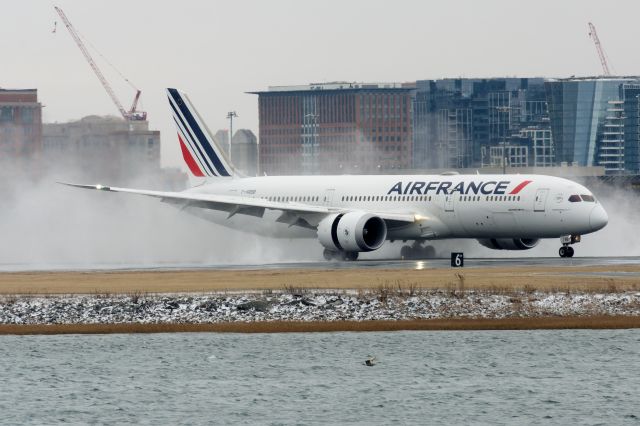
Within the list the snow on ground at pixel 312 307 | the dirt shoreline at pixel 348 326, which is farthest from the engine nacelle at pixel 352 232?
the dirt shoreline at pixel 348 326

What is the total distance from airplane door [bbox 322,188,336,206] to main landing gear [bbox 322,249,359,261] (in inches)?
228

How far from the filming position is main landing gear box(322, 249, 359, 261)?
95875 millimetres

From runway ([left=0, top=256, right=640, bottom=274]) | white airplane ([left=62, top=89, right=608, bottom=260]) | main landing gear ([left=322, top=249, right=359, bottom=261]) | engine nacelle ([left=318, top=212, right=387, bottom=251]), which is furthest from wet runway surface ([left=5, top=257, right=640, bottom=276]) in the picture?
white airplane ([left=62, top=89, right=608, bottom=260])

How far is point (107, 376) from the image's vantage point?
54.0m

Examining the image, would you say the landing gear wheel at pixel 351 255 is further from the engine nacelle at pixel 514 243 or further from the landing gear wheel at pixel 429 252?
the engine nacelle at pixel 514 243

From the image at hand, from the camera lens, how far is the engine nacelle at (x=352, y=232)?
304 ft

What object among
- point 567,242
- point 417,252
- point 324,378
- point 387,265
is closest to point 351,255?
point 387,265

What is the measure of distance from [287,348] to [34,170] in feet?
271

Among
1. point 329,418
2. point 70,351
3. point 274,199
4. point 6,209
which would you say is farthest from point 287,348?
point 6,209

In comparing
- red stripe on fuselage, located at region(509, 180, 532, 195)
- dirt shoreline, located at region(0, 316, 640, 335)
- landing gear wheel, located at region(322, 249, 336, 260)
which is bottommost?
dirt shoreline, located at region(0, 316, 640, 335)

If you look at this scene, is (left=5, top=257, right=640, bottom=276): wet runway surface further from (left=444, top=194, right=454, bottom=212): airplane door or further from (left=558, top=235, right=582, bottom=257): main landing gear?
(left=444, top=194, right=454, bottom=212): airplane door

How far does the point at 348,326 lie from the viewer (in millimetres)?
63938

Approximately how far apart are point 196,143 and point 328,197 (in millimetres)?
14036

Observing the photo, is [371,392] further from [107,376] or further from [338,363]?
[107,376]
